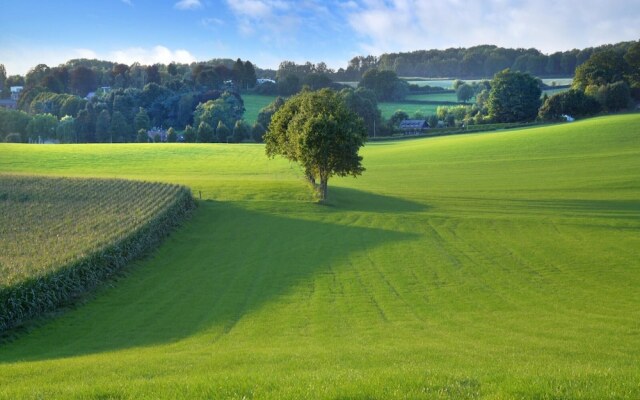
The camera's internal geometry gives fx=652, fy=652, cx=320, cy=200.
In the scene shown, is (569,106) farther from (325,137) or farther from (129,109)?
(129,109)

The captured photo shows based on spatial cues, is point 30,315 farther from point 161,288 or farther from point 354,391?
point 354,391

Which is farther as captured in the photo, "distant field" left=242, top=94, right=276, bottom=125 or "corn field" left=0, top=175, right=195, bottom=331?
"distant field" left=242, top=94, right=276, bottom=125

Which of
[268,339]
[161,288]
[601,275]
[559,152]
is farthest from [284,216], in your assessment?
[559,152]

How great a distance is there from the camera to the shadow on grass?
2011 cm

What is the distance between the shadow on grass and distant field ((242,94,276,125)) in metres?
99.5

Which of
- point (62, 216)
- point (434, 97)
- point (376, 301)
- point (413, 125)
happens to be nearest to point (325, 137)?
point (62, 216)

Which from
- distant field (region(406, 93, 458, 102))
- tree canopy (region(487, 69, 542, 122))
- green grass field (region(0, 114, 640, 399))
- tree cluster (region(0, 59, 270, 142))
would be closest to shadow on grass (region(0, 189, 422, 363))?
green grass field (region(0, 114, 640, 399))

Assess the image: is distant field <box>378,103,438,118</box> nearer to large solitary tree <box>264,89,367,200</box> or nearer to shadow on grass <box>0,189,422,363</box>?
large solitary tree <box>264,89,367,200</box>

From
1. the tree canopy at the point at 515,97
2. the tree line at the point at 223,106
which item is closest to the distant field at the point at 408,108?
the tree line at the point at 223,106

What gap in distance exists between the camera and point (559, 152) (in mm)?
74125

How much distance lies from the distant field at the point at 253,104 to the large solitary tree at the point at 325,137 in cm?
8952

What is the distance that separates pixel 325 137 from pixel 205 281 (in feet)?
74.0

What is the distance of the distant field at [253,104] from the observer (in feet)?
479

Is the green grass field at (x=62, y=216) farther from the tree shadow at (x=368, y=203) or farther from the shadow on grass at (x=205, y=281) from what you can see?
the tree shadow at (x=368, y=203)
